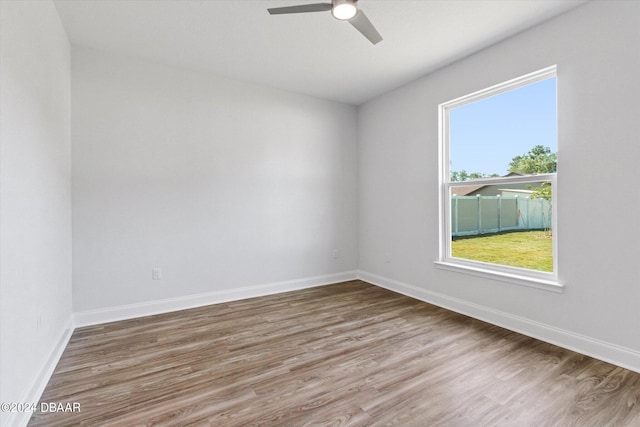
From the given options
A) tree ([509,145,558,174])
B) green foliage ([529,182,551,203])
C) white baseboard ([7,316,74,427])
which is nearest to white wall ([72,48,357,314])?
white baseboard ([7,316,74,427])

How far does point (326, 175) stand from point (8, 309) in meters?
3.50

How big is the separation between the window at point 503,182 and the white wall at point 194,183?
1635 millimetres

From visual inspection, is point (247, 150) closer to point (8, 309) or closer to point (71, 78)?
point (71, 78)

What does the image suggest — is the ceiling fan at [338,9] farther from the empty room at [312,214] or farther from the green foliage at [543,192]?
the green foliage at [543,192]

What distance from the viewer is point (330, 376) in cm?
201

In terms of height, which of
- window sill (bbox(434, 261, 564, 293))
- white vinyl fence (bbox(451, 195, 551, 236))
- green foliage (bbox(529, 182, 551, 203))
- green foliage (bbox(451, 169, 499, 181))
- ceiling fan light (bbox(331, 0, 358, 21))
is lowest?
window sill (bbox(434, 261, 564, 293))

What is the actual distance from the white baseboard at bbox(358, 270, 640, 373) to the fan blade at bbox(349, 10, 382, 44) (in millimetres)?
2668

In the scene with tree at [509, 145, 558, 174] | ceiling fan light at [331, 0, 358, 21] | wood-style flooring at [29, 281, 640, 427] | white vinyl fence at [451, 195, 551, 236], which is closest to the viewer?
wood-style flooring at [29, 281, 640, 427]

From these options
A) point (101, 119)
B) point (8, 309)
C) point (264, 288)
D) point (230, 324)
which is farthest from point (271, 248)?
point (8, 309)

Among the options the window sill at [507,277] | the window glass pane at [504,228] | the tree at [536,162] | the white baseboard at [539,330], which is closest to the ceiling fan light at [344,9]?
the tree at [536,162]

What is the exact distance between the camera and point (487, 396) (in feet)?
5.86

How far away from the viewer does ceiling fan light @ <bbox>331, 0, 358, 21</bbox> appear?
1.87m

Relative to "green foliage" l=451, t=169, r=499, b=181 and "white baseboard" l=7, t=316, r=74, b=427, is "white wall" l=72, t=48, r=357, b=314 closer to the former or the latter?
"white baseboard" l=7, t=316, r=74, b=427

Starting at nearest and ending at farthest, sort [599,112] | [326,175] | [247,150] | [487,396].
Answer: [487,396] < [599,112] < [247,150] < [326,175]
